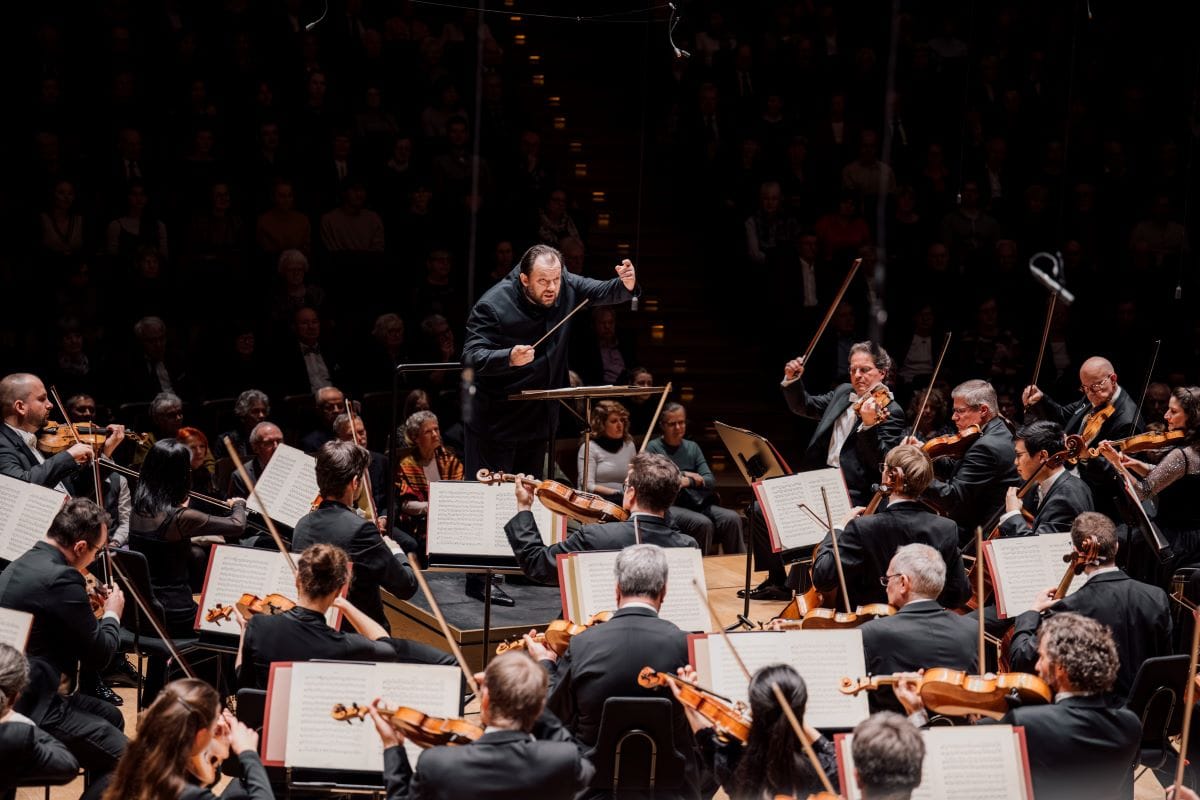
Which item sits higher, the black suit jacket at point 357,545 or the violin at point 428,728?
the black suit jacket at point 357,545

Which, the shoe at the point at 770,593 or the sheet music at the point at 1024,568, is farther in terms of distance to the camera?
the shoe at the point at 770,593

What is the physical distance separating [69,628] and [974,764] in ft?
9.47

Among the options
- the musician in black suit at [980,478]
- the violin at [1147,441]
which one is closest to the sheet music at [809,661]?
the musician in black suit at [980,478]

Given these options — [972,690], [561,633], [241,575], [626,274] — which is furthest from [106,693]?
[972,690]

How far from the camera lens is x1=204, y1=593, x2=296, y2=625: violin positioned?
14.9ft

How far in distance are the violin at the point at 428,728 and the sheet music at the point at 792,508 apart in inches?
98.8

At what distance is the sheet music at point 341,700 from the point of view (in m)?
3.72

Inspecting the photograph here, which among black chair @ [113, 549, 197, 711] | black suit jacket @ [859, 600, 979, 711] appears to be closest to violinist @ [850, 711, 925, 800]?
black suit jacket @ [859, 600, 979, 711]

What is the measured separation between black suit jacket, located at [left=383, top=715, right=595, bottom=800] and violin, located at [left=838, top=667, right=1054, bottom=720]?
3.61ft

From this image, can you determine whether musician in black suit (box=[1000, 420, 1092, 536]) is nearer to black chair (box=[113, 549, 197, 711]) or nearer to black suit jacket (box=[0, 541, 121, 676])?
black chair (box=[113, 549, 197, 711])

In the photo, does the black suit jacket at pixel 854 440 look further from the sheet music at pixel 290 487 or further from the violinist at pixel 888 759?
the violinist at pixel 888 759

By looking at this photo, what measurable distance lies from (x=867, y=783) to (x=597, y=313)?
591cm

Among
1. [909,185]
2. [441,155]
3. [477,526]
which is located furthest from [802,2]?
[477,526]

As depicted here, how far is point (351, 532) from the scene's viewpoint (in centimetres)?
488
